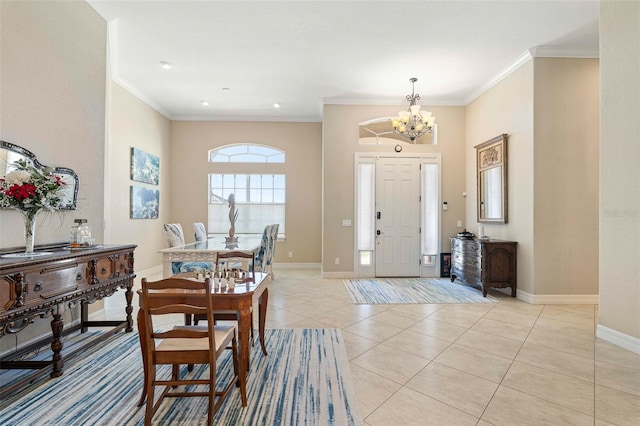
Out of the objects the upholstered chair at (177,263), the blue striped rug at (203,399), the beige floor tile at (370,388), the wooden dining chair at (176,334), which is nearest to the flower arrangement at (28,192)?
the blue striped rug at (203,399)

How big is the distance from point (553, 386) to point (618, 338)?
4.55 ft

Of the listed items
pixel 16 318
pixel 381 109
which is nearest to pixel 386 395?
pixel 16 318

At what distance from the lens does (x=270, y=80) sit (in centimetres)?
521

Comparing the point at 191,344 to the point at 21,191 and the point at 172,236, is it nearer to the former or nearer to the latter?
the point at 21,191

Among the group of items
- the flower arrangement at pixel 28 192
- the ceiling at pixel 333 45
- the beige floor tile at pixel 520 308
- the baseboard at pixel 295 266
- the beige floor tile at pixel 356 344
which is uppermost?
the ceiling at pixel 333 45

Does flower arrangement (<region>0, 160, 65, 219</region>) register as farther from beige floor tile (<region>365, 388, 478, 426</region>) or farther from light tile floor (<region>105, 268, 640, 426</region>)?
beige floor tile (<region>365, 388, 478, 426</region>)

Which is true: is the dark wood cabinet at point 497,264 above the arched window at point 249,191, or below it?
below

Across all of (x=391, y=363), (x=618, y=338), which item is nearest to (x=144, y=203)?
(x=391, y=363)

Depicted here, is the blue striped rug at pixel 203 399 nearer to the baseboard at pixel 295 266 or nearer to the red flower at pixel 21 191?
the red flower at pixel 21 191

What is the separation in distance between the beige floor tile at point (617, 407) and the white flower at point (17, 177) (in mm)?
4215

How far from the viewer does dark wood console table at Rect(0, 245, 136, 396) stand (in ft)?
6.33

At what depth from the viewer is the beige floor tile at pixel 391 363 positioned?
7.82ft

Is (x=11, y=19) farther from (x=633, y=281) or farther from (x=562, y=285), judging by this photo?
(x=562, y=285)

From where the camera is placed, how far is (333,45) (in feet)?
13.5
